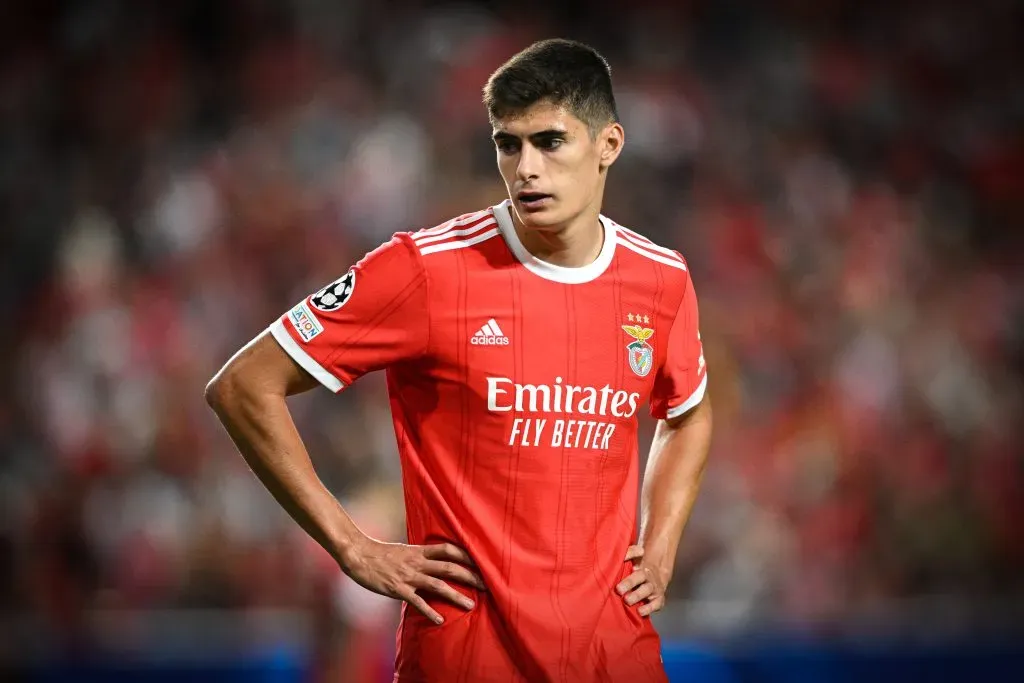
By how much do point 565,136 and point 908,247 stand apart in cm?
634

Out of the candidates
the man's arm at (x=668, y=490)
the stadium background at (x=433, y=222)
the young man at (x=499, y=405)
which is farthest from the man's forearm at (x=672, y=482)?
the stadium background at (x=433, y=222)

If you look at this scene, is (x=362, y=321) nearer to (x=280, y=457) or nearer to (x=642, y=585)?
(x=280, y=457)

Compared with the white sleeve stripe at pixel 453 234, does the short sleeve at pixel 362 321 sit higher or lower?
lower

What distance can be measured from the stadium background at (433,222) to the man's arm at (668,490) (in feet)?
7.44

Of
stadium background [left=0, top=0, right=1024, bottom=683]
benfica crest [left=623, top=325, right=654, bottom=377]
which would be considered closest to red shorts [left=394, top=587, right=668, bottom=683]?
benfica crest [left=623, top=325, right=654, bottom=377]

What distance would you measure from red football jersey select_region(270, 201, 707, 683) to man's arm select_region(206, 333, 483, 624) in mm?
49

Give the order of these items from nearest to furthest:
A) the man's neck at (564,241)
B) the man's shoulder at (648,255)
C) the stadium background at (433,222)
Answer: the man's neck at (564,241), the man's shoulder at (648,255), the stadium background at (433,222)

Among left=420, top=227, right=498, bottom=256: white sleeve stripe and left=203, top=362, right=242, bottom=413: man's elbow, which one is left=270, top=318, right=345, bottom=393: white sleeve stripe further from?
left=420, top=227, right=498, bottom=256: white sleeve stripe

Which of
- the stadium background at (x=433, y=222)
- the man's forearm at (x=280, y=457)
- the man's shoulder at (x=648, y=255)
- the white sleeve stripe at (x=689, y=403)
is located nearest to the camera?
the man's forearm at (x=280, y=457)

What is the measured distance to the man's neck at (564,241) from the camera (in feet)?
9.77

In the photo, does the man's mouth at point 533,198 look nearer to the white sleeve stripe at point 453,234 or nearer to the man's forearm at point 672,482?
the white sleeve stripe at point 453,234

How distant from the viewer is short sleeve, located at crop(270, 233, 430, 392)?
284 centimetres

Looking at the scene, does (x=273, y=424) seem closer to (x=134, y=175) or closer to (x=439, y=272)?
(x=439, y=272)

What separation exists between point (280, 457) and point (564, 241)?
823 mm
